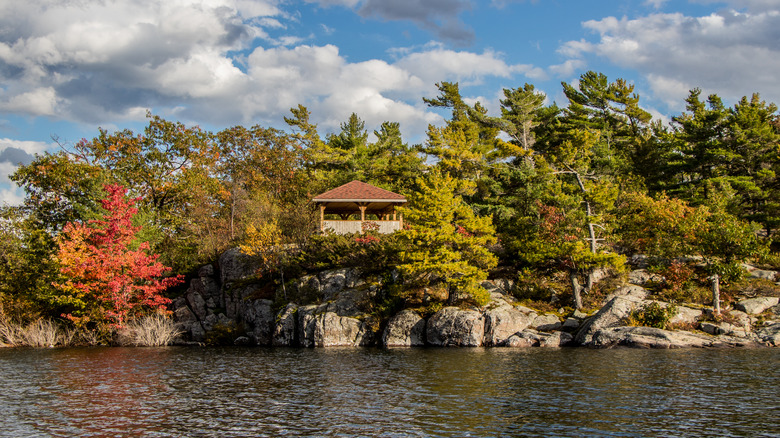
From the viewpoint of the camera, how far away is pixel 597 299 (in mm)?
32156

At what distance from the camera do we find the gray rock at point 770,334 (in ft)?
82.5

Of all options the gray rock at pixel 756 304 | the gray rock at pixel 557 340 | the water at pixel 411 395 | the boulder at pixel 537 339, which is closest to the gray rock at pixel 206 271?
the water at pixel 411 395

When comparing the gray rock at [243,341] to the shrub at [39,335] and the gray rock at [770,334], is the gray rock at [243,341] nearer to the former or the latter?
the shrub at [39,335]

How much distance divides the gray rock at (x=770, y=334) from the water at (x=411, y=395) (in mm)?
2136

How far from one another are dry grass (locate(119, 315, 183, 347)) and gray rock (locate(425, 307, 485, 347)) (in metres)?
17.6

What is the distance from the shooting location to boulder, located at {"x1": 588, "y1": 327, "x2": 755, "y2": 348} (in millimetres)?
25386

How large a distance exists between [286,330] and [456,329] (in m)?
10.7

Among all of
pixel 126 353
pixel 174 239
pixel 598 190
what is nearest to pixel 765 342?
pixel 598 190

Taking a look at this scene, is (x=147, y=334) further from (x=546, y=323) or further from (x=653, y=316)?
(x=653, y=316)

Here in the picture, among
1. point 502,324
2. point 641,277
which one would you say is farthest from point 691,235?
point 502,324

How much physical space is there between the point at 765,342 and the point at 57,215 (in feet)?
162

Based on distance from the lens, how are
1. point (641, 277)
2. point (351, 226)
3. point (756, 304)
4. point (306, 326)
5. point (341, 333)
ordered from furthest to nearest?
1. point (351, 226)
2. point (641, 277)
3. point (306, 326)
4. point (341, 333)
5. point (756, 304)

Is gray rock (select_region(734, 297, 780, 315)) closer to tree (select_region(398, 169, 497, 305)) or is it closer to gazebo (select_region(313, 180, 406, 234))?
tree (select_region(398, 169, 497, 305))

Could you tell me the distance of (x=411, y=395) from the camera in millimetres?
16281
